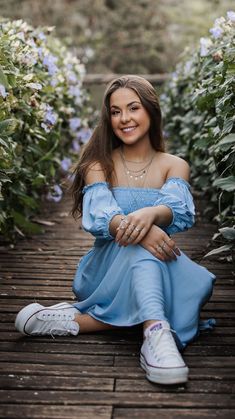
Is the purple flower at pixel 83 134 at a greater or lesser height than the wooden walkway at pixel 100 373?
lesser

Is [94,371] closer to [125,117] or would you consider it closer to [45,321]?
[45,321]

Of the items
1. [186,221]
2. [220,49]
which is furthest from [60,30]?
[186,221]

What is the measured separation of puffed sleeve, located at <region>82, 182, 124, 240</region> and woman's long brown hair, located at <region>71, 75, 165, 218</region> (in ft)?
0.31

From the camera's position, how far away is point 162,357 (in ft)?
7.94

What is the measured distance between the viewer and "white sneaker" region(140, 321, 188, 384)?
7.77 ft

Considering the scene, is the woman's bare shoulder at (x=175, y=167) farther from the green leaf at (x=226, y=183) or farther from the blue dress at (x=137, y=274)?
the green leaf at (x=226, y=183)

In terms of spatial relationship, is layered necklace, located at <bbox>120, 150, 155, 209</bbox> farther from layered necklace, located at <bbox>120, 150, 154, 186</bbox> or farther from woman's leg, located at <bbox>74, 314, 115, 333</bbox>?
woman's leg, located at <bbox>74, 314, 115, 333</bbox>

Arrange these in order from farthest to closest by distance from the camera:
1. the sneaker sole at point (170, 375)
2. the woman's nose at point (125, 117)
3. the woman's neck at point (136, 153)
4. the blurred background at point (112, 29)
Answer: the blurred background at point (112, 29)
the woman's neck at point (136, 153)
the woman's nose at point (125, 117)
the sneaker sole at point (170, 375)

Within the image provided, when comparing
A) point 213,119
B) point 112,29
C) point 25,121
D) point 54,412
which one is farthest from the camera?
point 112,29

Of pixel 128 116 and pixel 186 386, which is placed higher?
pixel 128 116

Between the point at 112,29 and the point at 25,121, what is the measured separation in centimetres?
1203

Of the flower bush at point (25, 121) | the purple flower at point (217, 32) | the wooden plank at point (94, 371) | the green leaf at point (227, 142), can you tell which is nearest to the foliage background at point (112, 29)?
the flower bush at point (25, 121)

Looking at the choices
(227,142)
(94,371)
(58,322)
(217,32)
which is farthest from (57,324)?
(217,32)

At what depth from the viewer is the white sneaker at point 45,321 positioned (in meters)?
2.82
